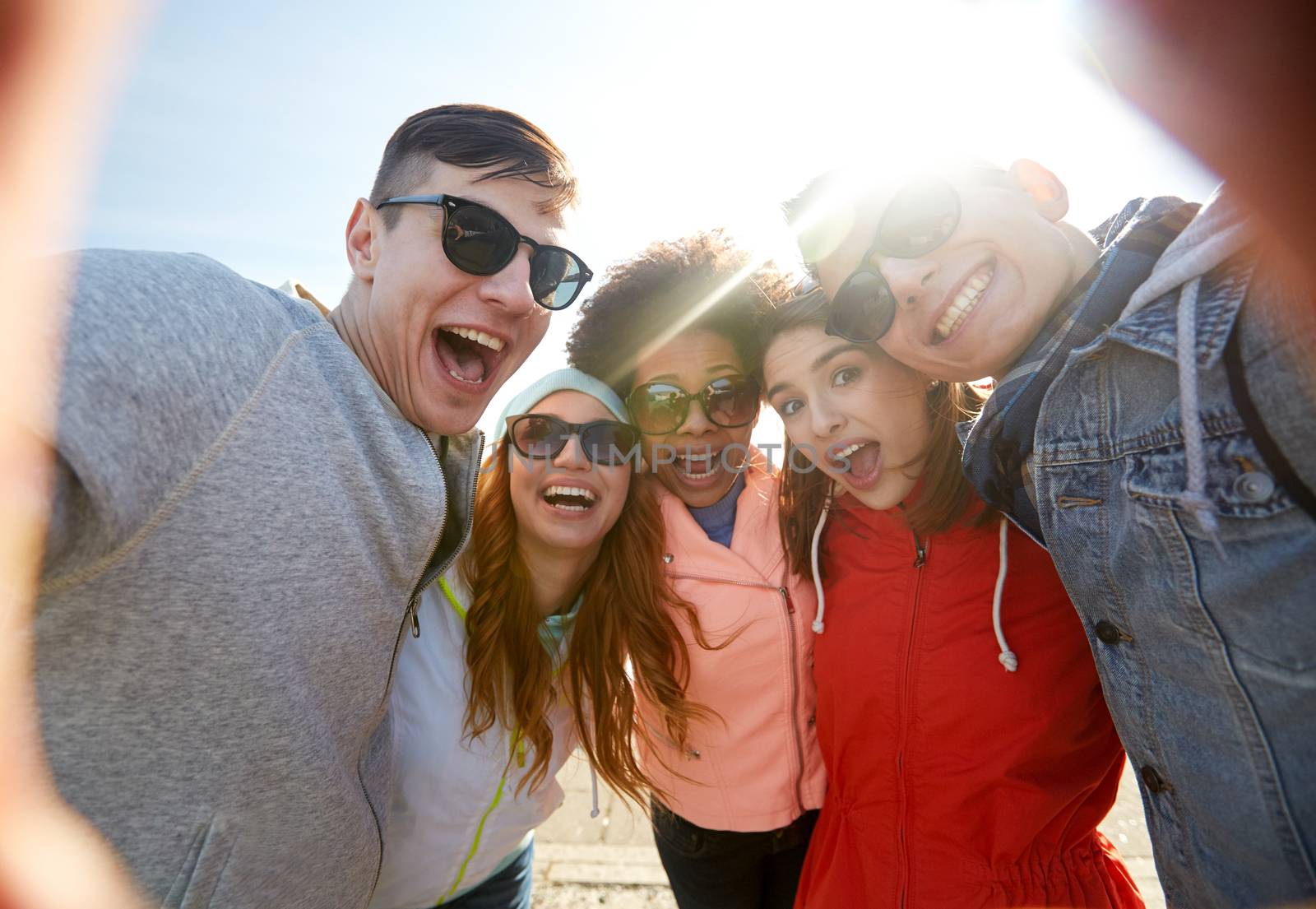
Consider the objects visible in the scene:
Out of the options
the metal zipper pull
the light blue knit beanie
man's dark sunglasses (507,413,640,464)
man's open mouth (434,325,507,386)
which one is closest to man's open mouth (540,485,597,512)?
man's dark sunglasses (507,413,640,464)

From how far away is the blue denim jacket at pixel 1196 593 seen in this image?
85 centimetres

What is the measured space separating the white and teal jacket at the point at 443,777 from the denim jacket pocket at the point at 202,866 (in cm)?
85

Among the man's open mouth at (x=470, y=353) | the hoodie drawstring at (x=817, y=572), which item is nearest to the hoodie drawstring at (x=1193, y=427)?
the hoodie drawstring at (x=817, y=572)

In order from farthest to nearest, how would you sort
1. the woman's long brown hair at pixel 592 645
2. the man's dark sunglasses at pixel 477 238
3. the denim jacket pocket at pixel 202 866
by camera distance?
the woman's long brown hair at pixel 592 645
the man's dark sunglasses at pixel 477 238
the denim jacket pocket at pixel 202 866

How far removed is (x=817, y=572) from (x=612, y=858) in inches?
125

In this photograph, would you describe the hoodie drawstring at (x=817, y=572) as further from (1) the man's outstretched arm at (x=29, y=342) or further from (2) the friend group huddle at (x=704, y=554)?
(1) the man's outstretched arm at (x=29, y=342)

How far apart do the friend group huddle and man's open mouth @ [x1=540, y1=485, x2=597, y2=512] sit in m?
0.02

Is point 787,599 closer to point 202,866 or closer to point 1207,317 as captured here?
point 1207,317

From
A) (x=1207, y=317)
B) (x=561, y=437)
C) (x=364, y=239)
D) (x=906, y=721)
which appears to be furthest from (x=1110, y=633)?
(x=364, y=239)

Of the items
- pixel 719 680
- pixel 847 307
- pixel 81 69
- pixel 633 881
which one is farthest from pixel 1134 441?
pixel 633 881

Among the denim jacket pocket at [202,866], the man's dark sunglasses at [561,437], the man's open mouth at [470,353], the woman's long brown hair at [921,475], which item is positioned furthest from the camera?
the man's dark sunglasses at [561,437]

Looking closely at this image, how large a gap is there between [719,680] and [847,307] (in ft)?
5.26

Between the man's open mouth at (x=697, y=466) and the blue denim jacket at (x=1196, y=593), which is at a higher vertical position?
the blue denim jacket at (x=1196, y=593)

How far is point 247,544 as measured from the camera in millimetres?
1067
